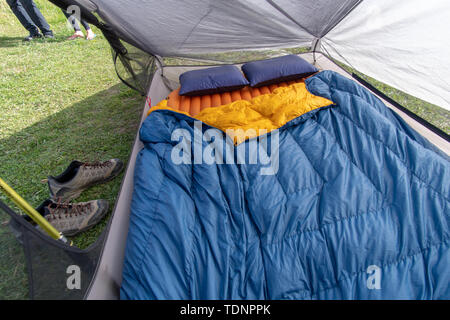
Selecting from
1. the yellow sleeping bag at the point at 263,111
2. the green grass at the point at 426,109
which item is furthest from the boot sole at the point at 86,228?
the green grass at the point at 426,109

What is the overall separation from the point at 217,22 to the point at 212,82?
0.45 meters

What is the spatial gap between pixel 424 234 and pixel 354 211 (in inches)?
9.4

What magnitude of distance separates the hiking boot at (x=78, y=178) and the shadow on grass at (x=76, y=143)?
0.17 feet

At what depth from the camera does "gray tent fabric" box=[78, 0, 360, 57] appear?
1.53 m

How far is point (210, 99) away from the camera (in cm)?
182

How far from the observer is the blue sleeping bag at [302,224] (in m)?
0.80

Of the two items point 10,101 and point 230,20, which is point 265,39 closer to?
point 230,20

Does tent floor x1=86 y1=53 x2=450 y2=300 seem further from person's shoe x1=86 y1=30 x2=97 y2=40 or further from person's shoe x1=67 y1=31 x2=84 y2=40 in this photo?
person's shoe x1=67 y1=31 x2=84 y2=40

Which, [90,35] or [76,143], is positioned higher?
[90,35]

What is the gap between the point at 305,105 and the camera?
55.9 inches

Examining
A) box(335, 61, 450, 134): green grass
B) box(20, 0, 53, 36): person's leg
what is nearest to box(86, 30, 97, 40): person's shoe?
box(20, 0, 53, 36): person's leg

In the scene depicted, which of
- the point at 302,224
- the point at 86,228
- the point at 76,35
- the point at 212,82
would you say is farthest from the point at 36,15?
the point at 302,224

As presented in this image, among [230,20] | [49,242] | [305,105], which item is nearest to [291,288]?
[49,242]

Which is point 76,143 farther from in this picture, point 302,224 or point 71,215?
point 302,224
